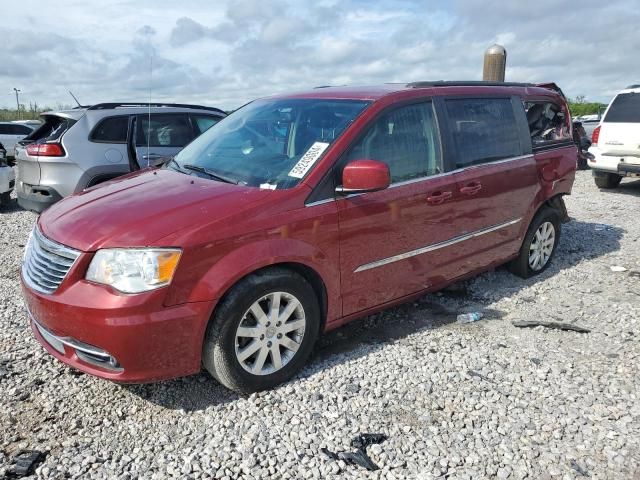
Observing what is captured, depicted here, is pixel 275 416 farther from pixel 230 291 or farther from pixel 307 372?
pixel 230 291

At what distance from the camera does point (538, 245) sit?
542 cm

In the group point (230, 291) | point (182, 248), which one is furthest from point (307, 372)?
point (182, 248)

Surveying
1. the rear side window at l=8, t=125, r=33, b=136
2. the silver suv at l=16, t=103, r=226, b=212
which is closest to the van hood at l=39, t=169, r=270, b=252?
the silver suv at l=16, t=103, r=226, b=212

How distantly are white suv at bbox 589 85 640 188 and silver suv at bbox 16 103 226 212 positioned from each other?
790 centimetres

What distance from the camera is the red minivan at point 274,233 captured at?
2824 millimetres

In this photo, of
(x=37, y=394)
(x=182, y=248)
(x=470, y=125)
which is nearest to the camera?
(x=182, y=248)

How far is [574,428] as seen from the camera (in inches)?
116

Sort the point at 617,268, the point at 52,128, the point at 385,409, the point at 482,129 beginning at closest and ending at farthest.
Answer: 1. the point at 385,409
2. the point at 482,129
3. the point at 617,268
4. the point at 52,128

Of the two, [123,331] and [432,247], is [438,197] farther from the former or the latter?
[123,331]

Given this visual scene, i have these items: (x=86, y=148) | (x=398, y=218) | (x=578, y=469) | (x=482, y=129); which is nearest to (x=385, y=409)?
(x=578, y=469)

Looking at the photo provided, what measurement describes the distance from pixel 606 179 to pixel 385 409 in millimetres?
9560

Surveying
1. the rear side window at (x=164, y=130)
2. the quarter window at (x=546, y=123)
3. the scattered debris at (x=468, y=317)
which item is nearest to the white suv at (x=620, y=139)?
the quarter window at (x=546, y=123)

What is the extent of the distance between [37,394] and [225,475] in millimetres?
1445

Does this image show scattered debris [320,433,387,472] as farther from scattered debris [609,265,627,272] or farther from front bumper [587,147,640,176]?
front bumper [587,147,640,176]
